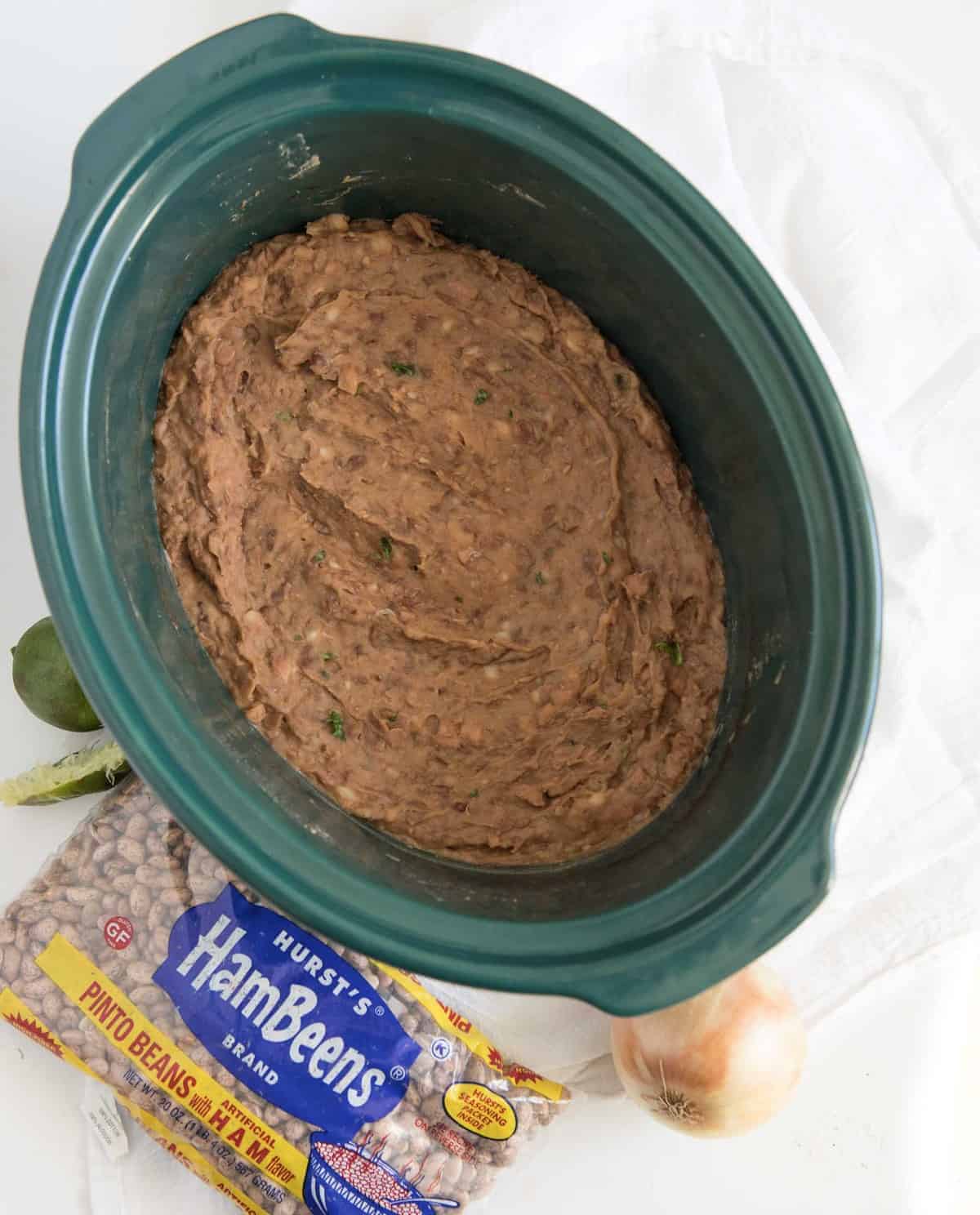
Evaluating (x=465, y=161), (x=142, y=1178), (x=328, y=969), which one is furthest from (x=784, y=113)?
(x=142, y=1178)

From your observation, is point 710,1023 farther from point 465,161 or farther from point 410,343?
point 465,161

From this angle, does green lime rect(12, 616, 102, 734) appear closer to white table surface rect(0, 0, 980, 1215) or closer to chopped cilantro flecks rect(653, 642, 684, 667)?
white table surface rect(0, 0, 980, 1215)

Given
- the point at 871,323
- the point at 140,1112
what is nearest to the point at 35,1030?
the point at 140,1112

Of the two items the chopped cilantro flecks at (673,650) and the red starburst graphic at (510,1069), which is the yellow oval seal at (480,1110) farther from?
the chopped cilantro flecks at (673,650)

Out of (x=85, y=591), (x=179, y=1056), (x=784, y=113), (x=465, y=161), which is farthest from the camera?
(x=784, y=113)

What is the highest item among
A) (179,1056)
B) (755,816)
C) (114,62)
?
(114,62)

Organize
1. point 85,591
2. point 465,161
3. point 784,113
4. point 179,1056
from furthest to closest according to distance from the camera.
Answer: point 784,113 → point 179,1056 → point 465,161 → point 85,591

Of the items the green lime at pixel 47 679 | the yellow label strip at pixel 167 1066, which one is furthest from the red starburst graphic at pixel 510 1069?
the green lime at pixel 47 679
